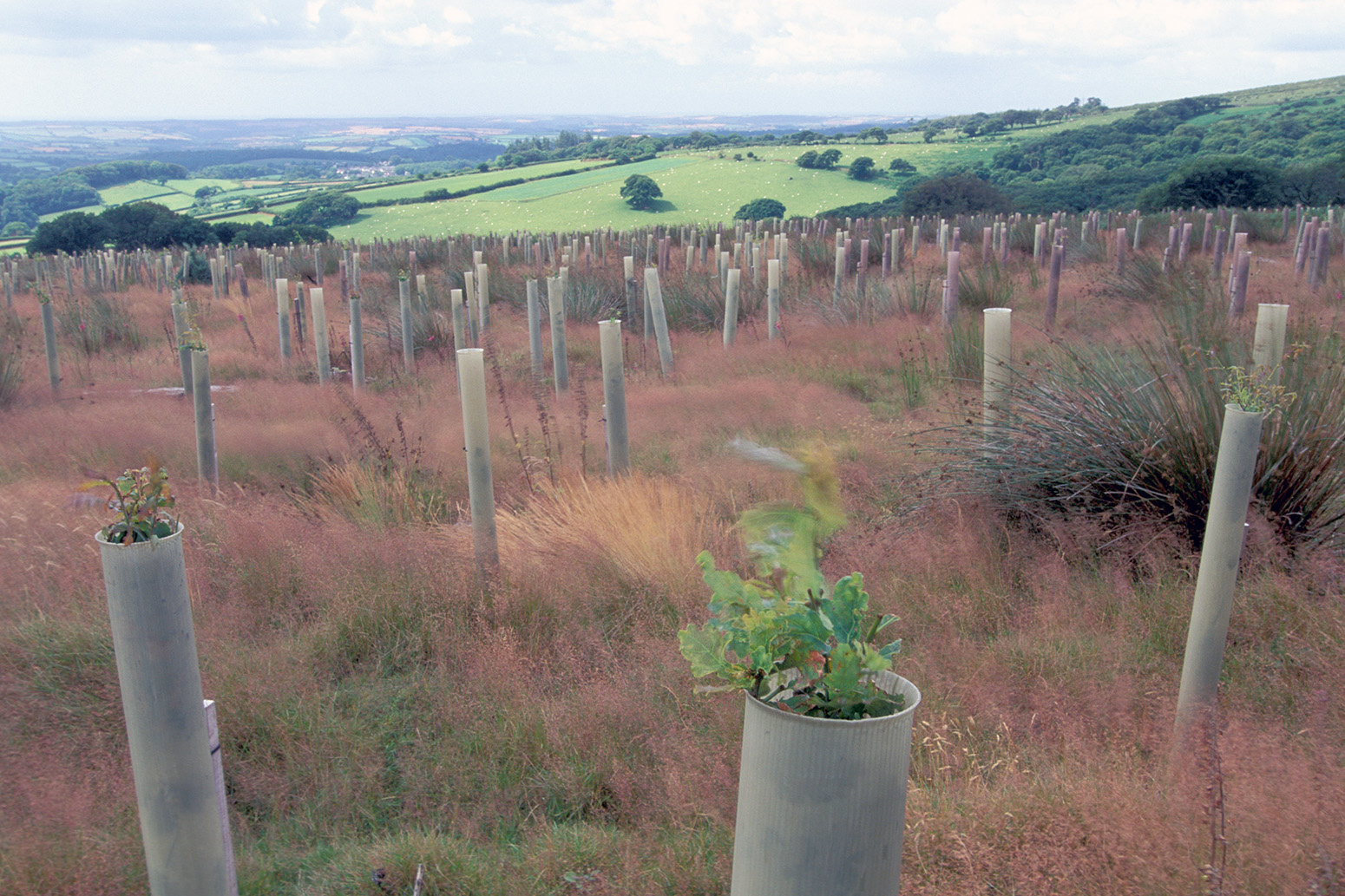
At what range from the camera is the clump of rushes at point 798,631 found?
1.42m

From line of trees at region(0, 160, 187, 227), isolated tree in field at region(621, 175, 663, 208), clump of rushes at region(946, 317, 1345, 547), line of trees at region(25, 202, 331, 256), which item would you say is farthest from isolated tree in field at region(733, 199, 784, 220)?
clump of rushes at region(946, 317, 1345, 547)

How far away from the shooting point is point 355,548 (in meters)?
4.70

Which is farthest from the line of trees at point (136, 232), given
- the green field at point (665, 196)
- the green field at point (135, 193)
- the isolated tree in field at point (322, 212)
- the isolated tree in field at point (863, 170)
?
the isolated tree in field at point (863, 170)

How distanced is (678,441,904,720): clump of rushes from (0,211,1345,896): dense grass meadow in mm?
984

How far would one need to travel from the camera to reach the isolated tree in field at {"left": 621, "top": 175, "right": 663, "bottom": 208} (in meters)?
54.4

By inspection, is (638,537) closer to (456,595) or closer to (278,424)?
(456,595)

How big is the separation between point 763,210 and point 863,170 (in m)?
14.4

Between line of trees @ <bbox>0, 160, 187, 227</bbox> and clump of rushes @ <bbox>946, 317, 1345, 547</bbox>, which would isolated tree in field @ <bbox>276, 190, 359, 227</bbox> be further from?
clump of rushes @ <bbox>946, 317, 1345, 547</bbox>

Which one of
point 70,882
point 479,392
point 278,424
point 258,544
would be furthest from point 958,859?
point 278,424

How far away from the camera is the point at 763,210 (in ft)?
171

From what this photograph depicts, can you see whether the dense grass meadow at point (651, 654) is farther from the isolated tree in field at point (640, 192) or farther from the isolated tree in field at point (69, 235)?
the isolated tree in field at point (640, 192)

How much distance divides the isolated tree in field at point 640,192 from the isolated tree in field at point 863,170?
1485 centimetres

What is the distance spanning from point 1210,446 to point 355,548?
13.3 feet

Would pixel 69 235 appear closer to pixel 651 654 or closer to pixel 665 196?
pixel 665 196
